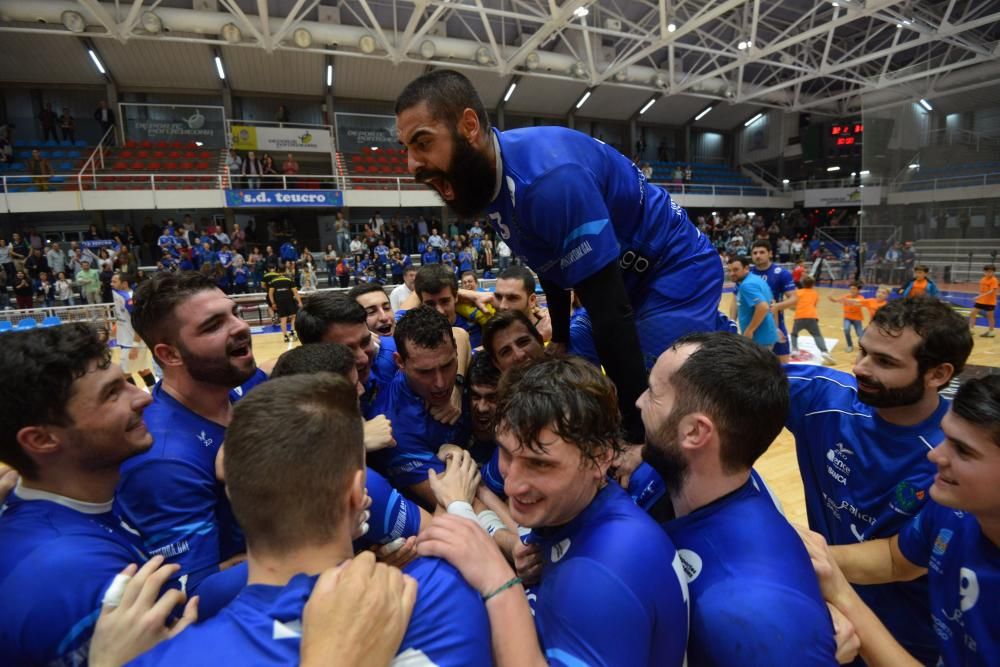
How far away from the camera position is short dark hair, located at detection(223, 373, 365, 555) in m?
1.12

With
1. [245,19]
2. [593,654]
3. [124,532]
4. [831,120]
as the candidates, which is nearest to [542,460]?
[593,654]

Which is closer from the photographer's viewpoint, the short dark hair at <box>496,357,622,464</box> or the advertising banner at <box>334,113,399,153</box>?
the short dark hair at <box>496,357,622,464</box>

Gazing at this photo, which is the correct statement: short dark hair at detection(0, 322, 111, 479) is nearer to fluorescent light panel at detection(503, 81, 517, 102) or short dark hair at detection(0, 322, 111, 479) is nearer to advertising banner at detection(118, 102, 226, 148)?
advertising banner at detection(118, 102, 226, 148)

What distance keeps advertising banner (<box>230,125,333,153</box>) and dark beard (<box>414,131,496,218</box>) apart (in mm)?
21436

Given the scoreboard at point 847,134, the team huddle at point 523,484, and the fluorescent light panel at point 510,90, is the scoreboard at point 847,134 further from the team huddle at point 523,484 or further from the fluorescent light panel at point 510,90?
the team huddle at point 523,484

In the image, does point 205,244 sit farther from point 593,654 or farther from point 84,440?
point 593,654

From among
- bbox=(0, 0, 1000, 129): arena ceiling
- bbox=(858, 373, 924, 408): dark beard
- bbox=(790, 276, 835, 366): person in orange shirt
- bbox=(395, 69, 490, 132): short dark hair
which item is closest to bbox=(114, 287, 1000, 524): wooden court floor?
bbox=(790, 276, 835, 366): person in orange shirt

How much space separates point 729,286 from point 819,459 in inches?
776

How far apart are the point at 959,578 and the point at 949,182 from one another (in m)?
10.3

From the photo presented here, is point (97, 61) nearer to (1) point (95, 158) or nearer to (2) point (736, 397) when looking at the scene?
(1) point (95, 158)

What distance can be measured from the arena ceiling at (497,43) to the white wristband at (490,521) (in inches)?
480

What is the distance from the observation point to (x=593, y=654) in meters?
1.09

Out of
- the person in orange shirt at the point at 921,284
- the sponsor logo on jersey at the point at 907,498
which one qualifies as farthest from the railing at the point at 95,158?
the person in orange shirt at the point at 921,284

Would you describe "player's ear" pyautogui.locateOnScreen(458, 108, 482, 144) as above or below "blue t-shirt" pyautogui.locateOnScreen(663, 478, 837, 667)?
above
